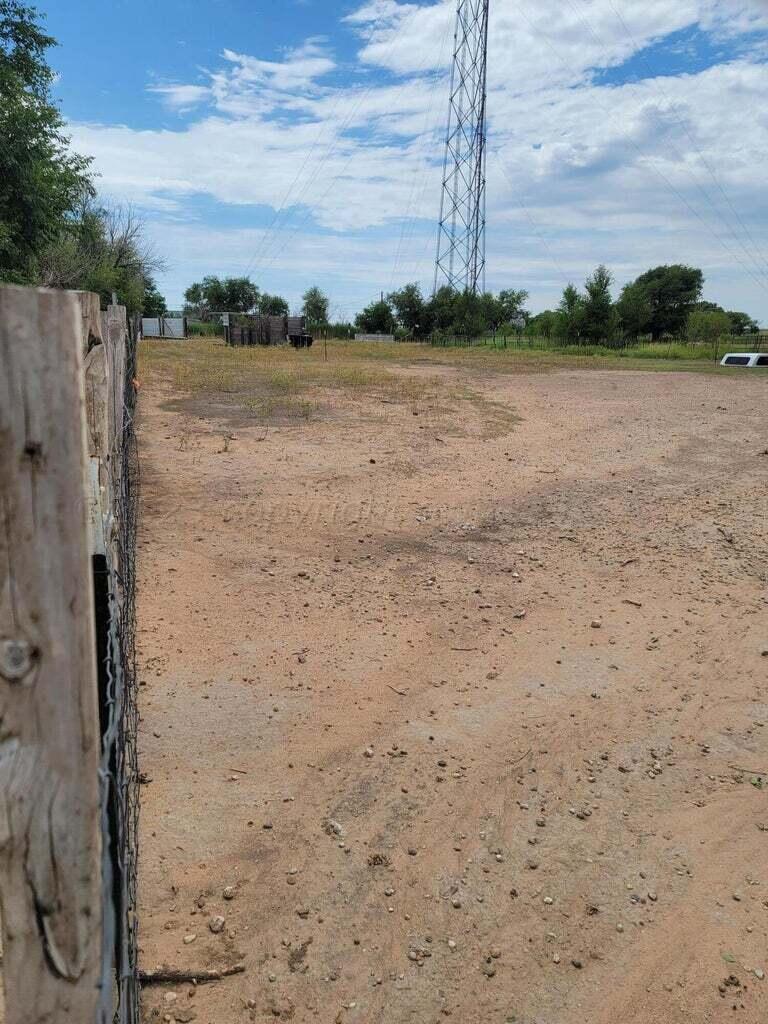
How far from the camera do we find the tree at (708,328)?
4806cm

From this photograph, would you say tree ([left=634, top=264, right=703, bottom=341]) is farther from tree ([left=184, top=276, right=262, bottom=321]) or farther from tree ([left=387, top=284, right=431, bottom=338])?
tree ([left=184, top=276, right=262, bottom=321])

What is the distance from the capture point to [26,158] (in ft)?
57.4

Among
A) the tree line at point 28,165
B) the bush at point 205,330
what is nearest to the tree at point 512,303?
the bush at point 205,330

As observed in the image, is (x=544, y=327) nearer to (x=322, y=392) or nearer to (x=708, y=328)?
(x=708, y=328)

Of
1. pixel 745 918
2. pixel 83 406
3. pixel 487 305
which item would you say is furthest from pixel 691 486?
pixel 487 305

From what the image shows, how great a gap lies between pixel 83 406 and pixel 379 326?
79.3 m

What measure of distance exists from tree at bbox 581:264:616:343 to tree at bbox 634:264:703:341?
57.9 ft

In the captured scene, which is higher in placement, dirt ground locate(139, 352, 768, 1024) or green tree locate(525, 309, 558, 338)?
green tree locate(525, 309, 558, 338)

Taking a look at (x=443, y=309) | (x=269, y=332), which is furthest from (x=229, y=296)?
(x=269, y=332)

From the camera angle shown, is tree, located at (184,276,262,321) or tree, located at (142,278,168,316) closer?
tree, located at (142,278,168,316)

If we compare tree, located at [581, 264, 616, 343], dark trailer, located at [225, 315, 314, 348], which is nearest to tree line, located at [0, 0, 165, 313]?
dark trailer, located at [225, 315, 314, 348]

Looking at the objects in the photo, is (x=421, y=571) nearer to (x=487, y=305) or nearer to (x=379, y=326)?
(x=487, y=305)

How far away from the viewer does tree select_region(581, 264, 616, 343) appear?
52.8 metres

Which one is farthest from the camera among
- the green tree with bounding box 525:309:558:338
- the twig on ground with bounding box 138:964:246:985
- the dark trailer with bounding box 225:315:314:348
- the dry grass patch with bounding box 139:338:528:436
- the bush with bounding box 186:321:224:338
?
the bush with bounding box 186:321:224:338
